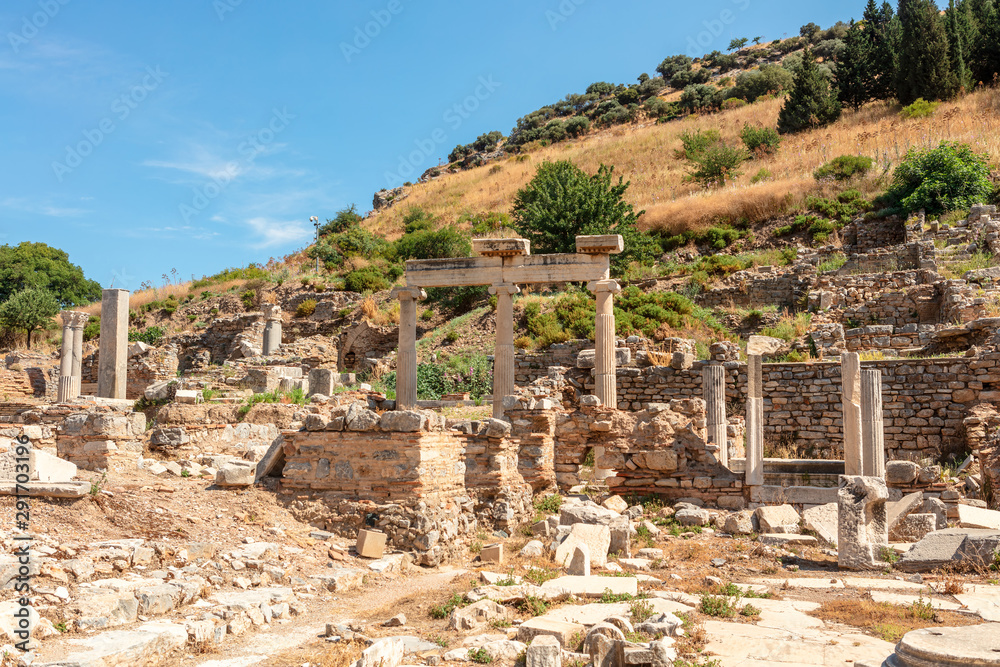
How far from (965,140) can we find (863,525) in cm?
2714

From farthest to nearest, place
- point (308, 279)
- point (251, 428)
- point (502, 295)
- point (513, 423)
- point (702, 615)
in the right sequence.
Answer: point (308, 279) < point (502, 295) < point (251, 428) < point (513, 423) < point (702, 615)

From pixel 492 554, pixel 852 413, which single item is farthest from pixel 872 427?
pixel 492 554

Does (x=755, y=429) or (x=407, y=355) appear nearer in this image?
(x=755, y=429)

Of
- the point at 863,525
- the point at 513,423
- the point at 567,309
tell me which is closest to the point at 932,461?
the point at 863,525

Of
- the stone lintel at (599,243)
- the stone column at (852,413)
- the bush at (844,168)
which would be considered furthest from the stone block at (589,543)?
the bush at (844,168)

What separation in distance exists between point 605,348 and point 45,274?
49879mm

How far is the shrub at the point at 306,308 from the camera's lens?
33.9 metres

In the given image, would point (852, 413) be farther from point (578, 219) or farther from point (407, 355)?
point (578, 219)

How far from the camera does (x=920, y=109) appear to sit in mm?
34875

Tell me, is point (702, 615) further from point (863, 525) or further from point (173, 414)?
point (173, 414)

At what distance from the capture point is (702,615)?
6387mm

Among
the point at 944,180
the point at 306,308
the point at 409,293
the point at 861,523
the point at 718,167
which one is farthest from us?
the point at 718,167

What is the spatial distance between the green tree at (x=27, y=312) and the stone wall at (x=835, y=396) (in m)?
32.0

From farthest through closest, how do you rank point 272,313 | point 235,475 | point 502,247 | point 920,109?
1. point 920,109
2. point 272,313
3. point 502,247
4. point 235,475
